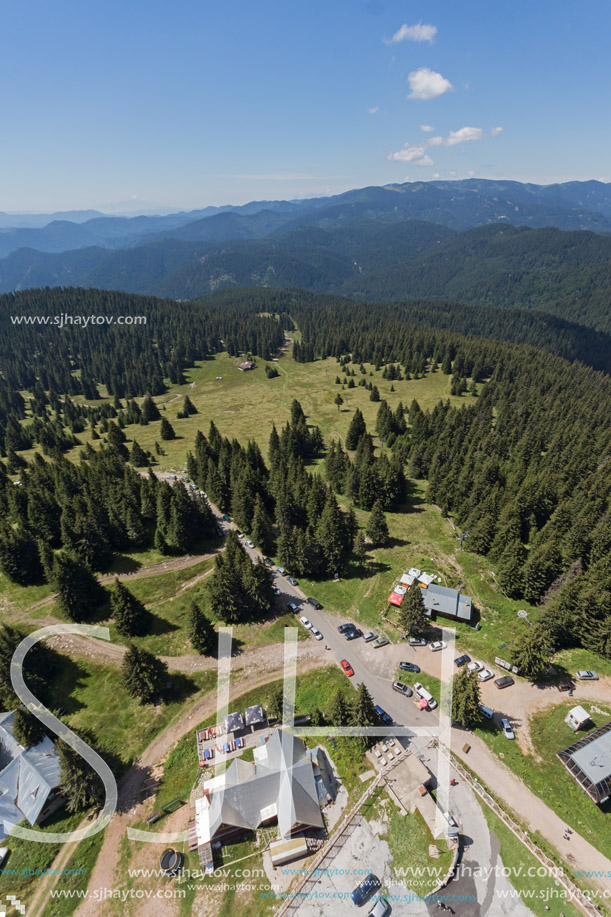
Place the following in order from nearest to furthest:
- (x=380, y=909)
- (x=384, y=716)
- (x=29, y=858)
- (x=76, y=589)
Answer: (x=380, y=909)
(x=29, y=858)
(x=384, y=716)
(x=76, y=589)

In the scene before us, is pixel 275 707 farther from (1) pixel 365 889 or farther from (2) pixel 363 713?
(1) pixel 365 889

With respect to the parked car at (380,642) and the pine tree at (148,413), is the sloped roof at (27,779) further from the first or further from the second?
the pine tree at (148,413)

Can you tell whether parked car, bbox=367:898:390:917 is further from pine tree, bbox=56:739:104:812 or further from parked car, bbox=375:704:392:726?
pine tree, bbox=56:739:104:812

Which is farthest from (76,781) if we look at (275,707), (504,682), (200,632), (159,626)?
(504,682)

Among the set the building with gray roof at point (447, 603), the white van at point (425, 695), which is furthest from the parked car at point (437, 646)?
the white van at point (425, 695)

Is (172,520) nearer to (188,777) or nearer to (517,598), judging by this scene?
(188,777)
